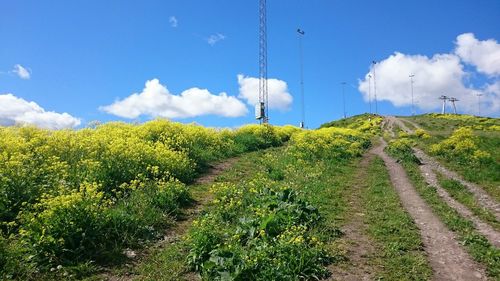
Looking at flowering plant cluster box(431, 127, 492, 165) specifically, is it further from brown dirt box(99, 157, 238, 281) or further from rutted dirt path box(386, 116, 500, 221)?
brown dirt box(99, 157, 238, 281)

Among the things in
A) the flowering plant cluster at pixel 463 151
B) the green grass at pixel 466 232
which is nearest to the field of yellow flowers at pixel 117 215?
the green grass at pixel 466 232

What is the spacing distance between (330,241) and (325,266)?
59.1 inches

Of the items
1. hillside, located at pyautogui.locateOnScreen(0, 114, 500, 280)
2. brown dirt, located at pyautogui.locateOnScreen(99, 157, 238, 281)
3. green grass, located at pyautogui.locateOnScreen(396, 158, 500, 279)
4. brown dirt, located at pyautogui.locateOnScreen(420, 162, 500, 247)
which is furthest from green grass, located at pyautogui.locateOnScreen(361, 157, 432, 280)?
brown dirt, located at pyautogui.locateOnScreen(99, 157, 238, 281)

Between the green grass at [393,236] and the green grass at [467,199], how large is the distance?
241 cm

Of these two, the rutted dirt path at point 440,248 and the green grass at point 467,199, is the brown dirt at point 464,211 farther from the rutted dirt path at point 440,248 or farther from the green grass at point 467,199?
the rutted dirt path at point 440,248

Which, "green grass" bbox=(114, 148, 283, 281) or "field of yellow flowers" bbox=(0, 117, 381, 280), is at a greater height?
"field of yellow flowers" bbox=(0, 117, 381, 280)

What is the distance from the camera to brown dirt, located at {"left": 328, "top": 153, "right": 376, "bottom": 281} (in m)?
8.62

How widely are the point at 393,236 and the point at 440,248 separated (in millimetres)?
1147

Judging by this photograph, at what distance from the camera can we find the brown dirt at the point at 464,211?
11.4 m

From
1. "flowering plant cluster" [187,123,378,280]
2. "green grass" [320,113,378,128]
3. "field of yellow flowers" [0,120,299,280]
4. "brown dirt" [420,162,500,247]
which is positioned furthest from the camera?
"green grass" [320,113,378,128]

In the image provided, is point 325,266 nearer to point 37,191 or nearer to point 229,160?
point 37,191

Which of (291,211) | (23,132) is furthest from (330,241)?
(23,132)

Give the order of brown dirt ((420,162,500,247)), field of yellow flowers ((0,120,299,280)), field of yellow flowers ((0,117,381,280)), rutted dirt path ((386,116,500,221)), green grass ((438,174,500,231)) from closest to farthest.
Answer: field of yellow flowers ((0,117,381,280)) → field of yellow flowers ((0,120,299,280)) → brown dirt ((420,162,500,247)) → green grass ((438,174,500,231)) → rutted dirt path ((386,116,500,221))

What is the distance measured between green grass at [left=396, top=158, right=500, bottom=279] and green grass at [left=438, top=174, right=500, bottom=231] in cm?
70
